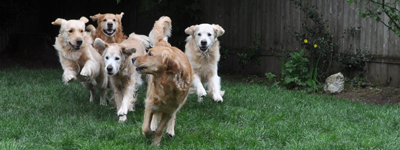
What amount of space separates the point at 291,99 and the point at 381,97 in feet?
5.91

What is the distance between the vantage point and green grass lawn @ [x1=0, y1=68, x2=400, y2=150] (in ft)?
14.1

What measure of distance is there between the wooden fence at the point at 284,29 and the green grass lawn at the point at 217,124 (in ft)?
5.95

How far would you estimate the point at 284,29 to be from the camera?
10.1 meters

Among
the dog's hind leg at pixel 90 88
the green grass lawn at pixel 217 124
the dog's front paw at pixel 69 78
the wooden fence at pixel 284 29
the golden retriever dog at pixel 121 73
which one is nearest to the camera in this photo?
the green grass lawn at pixel 217 124

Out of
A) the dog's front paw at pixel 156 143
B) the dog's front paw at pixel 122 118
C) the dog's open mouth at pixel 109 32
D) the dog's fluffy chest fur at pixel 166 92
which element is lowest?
the dog's front paw at pixel 156 143

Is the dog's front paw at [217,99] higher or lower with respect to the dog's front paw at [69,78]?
lower

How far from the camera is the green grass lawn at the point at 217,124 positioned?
169 inches

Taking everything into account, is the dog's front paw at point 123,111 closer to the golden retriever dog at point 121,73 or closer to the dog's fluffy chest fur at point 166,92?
the golden retriever dog at point 121,73

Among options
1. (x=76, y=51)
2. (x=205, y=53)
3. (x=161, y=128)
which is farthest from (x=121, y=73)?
(x=161, y=128)

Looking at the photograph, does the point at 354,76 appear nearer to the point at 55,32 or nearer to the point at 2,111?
the point at 2,111

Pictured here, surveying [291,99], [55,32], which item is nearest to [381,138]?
[291,99]

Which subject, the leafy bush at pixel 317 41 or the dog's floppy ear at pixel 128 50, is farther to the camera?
the leafy bush at pixel 317 41

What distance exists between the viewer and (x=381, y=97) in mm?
7602

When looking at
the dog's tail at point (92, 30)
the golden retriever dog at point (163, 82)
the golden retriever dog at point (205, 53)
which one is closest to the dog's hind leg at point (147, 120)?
the golden retriever dog at point (163, 82)
